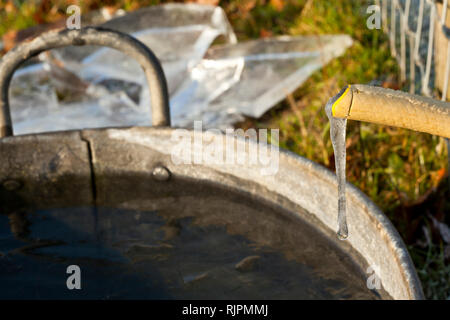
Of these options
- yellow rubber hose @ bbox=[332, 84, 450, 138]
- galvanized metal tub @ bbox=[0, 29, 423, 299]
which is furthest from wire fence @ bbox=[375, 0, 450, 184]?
yellow rubber hose @ bbox=[332, 84, 450, 138]

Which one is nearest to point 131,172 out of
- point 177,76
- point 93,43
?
point 93,43

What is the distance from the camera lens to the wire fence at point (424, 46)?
2221 millimetres

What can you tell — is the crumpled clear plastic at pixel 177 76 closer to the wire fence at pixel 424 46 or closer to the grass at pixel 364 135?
the grass at pixel 364 135

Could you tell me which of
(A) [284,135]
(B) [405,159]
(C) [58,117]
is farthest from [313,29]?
(C) [58,117]

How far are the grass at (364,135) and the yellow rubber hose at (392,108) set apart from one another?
0.97 meters

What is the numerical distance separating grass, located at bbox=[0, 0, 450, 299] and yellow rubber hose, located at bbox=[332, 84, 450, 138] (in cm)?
97

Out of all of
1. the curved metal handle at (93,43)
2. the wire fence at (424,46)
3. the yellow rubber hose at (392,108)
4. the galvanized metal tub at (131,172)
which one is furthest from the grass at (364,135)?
the yellow rubber hose at (392,108)

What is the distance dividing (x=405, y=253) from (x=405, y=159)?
1.18m

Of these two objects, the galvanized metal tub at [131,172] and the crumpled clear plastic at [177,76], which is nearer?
the galvanized metal tub at [131,172]

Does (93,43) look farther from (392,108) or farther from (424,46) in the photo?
(424,46)

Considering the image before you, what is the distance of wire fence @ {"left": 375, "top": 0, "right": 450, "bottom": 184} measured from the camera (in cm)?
222

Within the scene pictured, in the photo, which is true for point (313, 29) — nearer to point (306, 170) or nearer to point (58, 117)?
point (58, 117)

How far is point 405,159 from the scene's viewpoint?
7.74 feet

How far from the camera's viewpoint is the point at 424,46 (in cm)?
279
